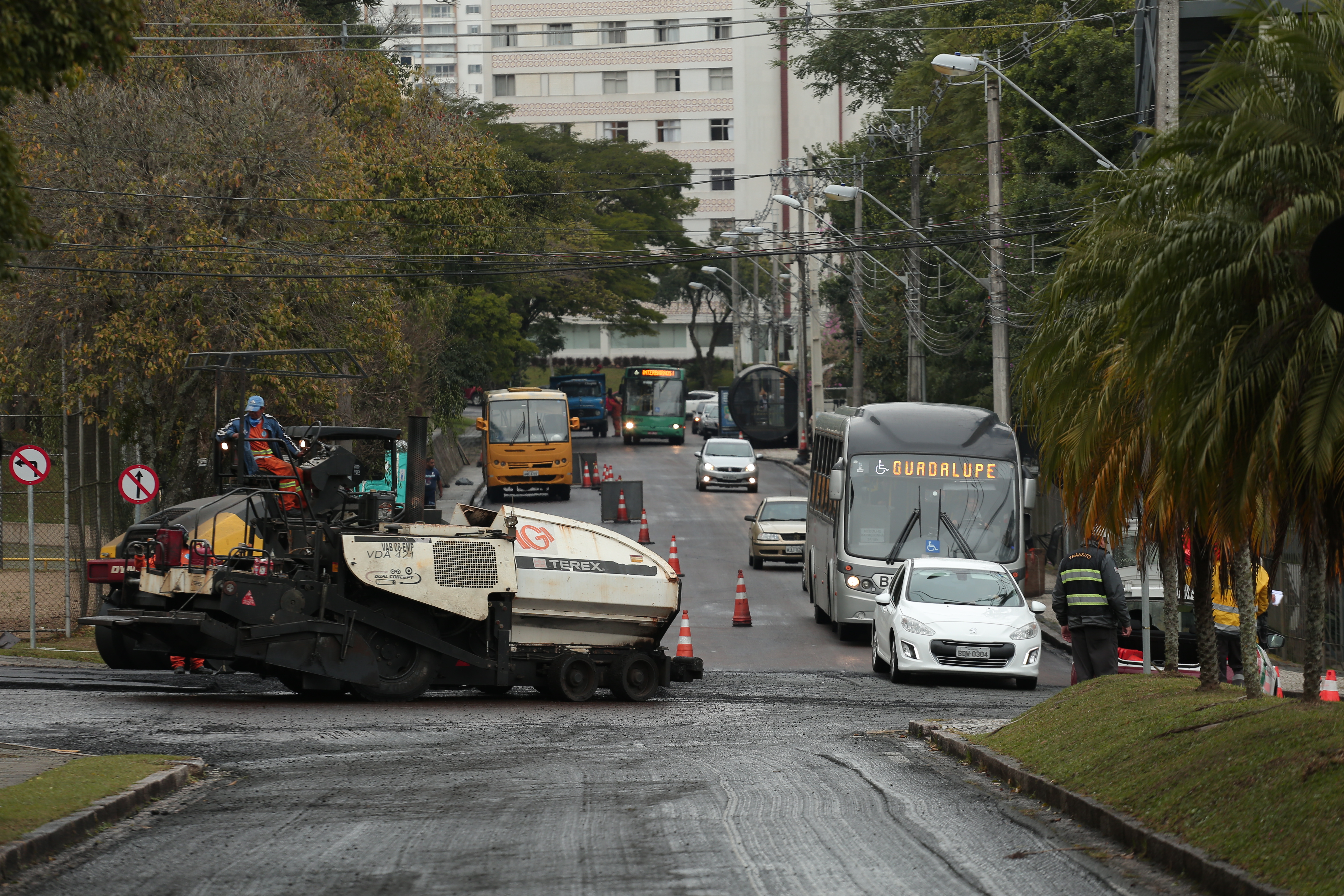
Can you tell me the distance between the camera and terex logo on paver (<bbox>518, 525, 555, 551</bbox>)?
53.7 ft

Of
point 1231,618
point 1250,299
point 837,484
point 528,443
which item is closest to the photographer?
point 1250,299

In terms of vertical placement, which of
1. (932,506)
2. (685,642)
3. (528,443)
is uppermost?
(528,443)

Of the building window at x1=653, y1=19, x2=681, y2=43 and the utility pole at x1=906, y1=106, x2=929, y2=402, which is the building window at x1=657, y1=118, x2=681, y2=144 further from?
the utility pole at x1=906, y1=106, x2=929, y2=402

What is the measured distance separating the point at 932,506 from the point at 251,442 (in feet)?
36.4

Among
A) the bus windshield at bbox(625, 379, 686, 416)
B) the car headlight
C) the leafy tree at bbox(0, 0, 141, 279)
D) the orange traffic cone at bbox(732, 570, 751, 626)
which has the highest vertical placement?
the leafy tree at bbox(0, 0, 141, 279)

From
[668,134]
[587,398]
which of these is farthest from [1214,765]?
[668,134]

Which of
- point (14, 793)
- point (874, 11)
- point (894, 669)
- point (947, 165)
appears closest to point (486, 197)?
point (874, 11)

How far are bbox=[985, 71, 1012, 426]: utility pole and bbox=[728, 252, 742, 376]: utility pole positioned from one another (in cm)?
5135

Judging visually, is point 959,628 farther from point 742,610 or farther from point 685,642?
point 742,610

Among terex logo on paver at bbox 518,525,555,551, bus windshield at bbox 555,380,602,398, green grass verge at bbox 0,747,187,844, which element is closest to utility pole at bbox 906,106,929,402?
terex logo on paver at bbox 518,525,555,551

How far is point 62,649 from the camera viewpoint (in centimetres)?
2111

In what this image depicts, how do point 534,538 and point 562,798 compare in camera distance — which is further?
point 534,538

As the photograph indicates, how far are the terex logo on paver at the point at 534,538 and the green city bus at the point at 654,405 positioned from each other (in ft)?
170

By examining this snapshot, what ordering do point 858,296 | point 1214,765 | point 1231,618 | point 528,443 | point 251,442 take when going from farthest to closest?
point 858,296, point 528,443, point 251,442, point 1231,618, point 1214,765
